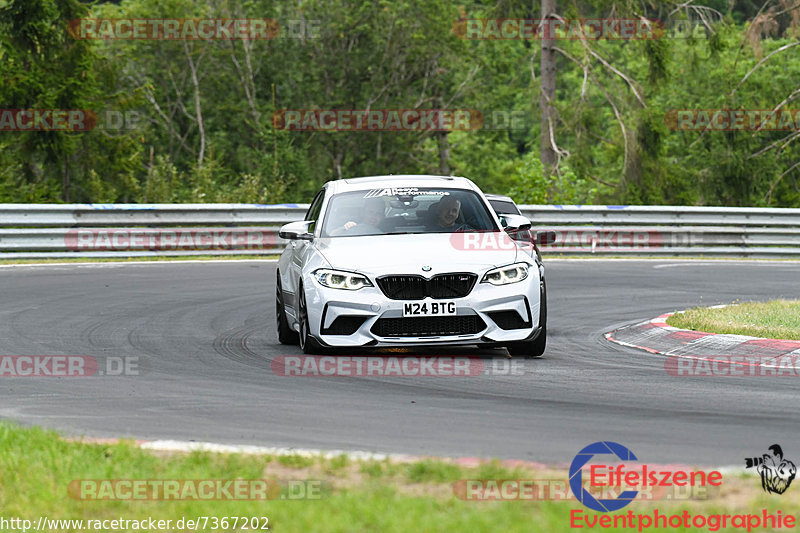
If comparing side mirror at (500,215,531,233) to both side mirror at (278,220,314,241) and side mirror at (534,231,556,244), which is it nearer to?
side mirror at (534,231,556,244)

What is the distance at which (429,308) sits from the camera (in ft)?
33.9

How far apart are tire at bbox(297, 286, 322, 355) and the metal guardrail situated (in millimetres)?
12760

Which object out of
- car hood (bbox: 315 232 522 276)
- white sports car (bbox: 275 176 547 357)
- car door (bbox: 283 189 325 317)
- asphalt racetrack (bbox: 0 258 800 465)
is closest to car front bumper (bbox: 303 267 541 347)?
white sports car (bbox: 275 176 547 357)

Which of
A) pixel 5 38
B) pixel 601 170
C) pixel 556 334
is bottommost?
pixel 601 170

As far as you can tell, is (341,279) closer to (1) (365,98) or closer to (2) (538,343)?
(2) (538,343)

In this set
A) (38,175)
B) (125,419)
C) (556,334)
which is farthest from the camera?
(38,175)

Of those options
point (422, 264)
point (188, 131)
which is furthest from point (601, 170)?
point (422, 264)

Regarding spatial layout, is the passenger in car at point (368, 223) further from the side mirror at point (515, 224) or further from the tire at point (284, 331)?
the side mirror at point (515, 224)

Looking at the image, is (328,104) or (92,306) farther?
(328,104)

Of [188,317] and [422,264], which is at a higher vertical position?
[422,264]

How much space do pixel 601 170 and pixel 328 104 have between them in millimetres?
15071

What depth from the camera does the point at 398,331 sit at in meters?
10.4

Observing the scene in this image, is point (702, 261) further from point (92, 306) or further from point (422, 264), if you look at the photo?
point (422, 264)

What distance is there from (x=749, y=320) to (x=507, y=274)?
3.08 meters
